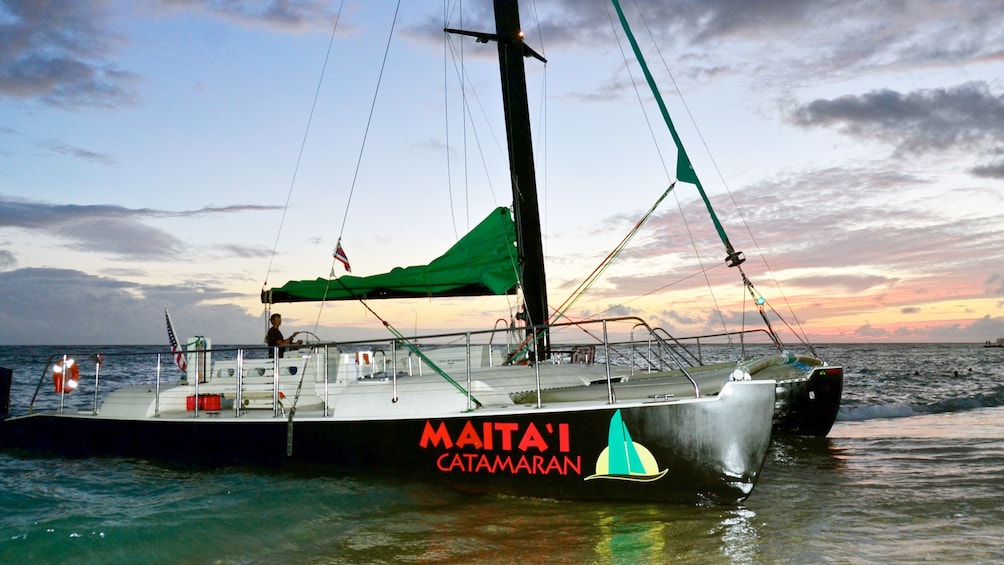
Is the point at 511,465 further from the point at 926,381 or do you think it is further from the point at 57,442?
the point at 926,381

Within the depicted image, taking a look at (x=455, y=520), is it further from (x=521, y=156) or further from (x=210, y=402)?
(x=521, y=156)

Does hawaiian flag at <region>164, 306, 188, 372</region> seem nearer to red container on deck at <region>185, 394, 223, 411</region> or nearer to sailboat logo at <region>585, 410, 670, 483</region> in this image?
red container on deck at <region>185, 394, 223, 411</region>

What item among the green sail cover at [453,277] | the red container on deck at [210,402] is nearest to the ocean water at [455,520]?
the red container on deck at [210,402]

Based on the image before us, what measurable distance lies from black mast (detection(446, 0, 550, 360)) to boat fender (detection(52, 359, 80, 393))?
7449 millimetres

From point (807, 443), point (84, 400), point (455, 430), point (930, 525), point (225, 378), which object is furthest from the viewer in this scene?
point (84, 400)

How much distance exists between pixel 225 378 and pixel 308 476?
287cm

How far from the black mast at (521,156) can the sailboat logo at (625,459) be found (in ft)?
13.0

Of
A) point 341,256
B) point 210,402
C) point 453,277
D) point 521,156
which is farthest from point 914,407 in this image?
point 210,402

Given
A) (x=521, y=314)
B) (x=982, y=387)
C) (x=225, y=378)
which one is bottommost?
(x=982, y=387)

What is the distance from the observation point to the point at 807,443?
14.4m

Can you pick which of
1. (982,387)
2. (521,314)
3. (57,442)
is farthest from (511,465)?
(982,387)

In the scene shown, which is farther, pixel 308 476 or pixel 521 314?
pixel 521 314

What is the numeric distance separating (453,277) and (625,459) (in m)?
4.50

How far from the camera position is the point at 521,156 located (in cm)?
1158
